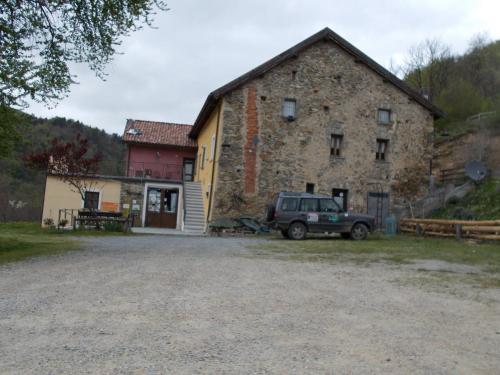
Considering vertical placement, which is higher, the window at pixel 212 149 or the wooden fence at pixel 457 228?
the window at pixel 212 149

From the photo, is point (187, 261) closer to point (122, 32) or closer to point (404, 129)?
point (122, 32)

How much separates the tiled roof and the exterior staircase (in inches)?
224

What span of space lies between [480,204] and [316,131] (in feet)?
27.5

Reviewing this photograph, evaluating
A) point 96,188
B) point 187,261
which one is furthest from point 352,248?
point 96,188

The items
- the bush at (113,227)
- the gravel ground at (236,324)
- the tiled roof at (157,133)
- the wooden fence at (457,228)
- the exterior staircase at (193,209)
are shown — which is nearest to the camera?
the gravel ground at (236,324)

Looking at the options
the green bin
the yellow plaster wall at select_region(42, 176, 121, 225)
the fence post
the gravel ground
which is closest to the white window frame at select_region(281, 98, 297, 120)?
the green bin

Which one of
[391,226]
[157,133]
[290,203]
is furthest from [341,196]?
[157,133]

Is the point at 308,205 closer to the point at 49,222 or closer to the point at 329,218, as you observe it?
the point at 329,218

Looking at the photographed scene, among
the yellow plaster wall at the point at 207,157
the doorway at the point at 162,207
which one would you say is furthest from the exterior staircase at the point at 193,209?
the doorway at the point at 162,207

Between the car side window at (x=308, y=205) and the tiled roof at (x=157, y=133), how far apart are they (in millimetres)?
15146

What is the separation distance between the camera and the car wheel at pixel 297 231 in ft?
56.2

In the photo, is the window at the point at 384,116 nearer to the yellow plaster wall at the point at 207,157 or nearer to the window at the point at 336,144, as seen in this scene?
the window at the point at 336,144

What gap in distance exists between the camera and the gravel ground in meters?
3.65

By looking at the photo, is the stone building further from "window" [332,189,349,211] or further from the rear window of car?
the rear window of car
